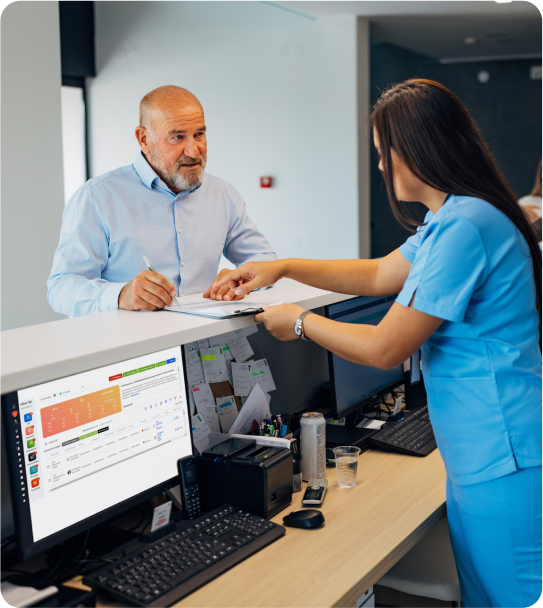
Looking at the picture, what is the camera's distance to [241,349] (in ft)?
6.02

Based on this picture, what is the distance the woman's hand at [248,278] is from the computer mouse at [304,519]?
1.81ft

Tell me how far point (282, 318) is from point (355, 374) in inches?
24.1

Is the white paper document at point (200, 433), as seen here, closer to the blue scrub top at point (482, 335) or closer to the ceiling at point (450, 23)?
the blue scrub top at point (482, 335)

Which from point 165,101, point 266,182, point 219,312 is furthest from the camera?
point 266,182

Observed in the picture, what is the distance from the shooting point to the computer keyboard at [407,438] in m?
1.86

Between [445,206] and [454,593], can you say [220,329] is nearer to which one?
[445,206]

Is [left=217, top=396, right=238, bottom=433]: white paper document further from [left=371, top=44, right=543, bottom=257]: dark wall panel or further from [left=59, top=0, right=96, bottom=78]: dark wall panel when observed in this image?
[left=371, top=44, right=543, bottom=257]: dark wall panel

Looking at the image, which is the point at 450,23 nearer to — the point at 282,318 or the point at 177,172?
the point at 177,172

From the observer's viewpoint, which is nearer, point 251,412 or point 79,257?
point 251,412

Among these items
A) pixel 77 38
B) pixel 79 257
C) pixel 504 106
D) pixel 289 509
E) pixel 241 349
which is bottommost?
pixel 289 509

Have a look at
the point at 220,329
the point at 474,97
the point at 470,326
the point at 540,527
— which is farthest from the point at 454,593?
the point at 474,97

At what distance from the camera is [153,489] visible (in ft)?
4.43

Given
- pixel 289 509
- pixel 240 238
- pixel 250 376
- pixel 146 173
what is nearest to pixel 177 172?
pixel 146 173

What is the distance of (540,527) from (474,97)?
285 inches
